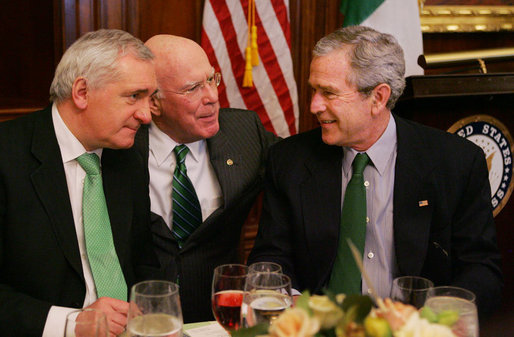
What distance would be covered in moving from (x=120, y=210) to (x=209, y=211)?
500 millimetres

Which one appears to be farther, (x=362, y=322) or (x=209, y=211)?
(x=209, y=211)

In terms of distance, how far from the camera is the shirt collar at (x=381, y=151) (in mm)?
2277

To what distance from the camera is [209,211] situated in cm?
250

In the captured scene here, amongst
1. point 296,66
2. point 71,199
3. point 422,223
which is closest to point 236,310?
point 71,199

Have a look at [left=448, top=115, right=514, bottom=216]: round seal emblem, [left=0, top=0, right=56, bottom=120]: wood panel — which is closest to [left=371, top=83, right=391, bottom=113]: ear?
[left=448, top=115, right=514, bottom=216]: round seal emblem

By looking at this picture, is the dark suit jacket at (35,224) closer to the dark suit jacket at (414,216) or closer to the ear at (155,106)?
the ear at (155,106)

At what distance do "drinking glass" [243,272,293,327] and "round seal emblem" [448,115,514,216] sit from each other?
1.80m

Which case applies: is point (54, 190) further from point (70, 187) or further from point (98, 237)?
point (98, 237)

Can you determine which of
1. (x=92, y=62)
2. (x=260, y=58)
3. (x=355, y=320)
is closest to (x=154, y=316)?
(x=355, y=320)

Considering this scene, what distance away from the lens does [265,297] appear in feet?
4.03

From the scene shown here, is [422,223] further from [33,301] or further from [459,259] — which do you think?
[33,301]

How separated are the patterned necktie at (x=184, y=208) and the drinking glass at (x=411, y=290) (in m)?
1.27

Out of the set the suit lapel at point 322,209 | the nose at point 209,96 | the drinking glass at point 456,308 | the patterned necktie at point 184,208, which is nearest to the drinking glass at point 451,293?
the drinking glass at point 456,308

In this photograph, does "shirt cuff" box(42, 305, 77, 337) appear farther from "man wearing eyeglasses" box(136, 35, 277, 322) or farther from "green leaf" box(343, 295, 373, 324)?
"green leaf" box(343, 295, 373, 324)
